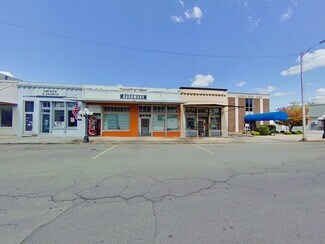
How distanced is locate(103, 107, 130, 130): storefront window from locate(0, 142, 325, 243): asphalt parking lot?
14.9m

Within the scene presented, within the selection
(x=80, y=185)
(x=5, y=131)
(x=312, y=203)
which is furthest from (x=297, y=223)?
(x=5, y=131)

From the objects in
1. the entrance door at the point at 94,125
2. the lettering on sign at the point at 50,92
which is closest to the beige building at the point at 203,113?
the entrance door at the point at 94,125

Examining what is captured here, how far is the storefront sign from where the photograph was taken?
2062 centimetres

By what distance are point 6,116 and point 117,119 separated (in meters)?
12.8

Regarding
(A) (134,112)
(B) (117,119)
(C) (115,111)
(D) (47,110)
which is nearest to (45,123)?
(D) (47,110)

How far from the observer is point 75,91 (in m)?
21.4

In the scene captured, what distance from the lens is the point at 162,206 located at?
3.66m

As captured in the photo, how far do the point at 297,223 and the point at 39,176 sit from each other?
6879mm

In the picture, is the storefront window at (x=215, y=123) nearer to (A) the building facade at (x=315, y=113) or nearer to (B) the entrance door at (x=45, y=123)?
(B) the entrance door at (x=45, y=123)

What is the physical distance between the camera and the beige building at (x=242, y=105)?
3381 centimetres

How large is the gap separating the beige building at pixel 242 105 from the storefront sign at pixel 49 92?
2747 centimetres

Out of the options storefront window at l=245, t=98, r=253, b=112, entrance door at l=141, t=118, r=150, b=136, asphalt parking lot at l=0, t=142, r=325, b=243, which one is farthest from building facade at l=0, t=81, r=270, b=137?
asphalt parking lot at l=0, t=142, r=325, b=243

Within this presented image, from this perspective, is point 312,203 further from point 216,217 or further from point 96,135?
point 96,135

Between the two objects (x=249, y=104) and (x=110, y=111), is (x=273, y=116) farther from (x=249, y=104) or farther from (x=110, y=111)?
(x=110, y=111)
